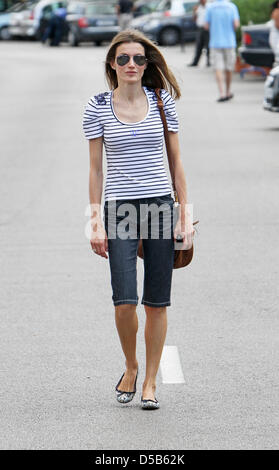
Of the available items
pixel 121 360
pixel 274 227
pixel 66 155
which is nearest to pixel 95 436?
pixel 121 360

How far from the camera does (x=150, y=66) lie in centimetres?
537

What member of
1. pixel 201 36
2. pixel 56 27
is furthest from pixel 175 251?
pixel 56 27

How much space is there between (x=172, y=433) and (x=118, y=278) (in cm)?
74

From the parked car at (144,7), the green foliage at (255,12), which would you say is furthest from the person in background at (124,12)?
the green foliage at (255,12)

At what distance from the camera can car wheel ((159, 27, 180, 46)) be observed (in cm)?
3994

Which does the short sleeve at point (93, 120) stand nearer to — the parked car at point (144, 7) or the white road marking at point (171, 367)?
the white road marking at point (171, 367)

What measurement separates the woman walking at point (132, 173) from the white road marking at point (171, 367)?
512 mm

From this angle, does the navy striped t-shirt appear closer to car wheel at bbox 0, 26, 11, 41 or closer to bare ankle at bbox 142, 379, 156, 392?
bare ankle at bbox 142, 379, 156, 392

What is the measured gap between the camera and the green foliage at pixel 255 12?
28.5m

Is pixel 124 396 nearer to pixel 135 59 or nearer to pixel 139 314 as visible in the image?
pixel 135 59

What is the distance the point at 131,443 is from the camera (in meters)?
4.85

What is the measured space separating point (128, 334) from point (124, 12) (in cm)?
3655

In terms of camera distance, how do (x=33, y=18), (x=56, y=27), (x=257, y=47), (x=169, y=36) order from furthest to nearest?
(x=33, y=18) → (x=56, y=27) → (x=169, y=36) → (x=257, y=47)
